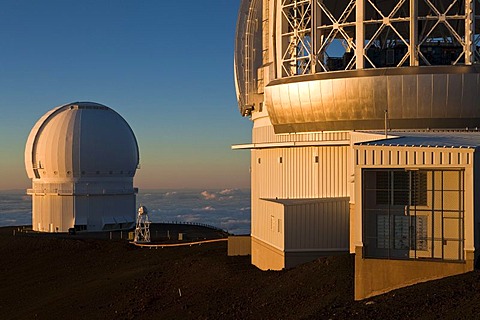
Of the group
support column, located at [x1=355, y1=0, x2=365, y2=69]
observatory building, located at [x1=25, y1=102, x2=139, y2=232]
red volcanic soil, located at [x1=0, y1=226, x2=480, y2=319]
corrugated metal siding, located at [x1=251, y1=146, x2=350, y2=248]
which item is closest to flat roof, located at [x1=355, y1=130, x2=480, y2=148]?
support column, located at [x1=355, y1=0, x2=365, y2=69]

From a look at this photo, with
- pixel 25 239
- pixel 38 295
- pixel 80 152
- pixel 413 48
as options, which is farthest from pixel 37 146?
pixel 413 48

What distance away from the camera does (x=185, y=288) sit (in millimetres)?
24547

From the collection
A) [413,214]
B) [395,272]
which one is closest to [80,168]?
[413,214]

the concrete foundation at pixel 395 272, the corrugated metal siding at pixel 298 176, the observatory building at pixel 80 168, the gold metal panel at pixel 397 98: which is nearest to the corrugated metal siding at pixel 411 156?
the concrete foundation at pixel 395 272

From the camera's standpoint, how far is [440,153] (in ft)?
55.3

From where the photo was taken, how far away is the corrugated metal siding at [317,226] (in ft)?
77.2

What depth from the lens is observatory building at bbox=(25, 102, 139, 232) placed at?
51.8 metres

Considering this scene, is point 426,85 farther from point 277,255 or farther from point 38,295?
point 38,295

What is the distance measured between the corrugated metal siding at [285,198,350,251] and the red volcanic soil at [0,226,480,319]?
1.28 m

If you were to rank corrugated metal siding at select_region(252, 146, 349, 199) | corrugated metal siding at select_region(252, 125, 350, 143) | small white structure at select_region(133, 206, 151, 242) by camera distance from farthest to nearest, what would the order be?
small white structure at select_region(133, 206, 151, 242) < corrugated metal siding at select_region(252, 146, 349, 199) < corrugated metal siding at select_region(252, 125, 350, 143)

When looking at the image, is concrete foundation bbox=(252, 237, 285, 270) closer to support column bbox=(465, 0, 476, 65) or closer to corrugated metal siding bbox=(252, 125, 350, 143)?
corrugated metal siding bbox=(252, 125, 350, 143)

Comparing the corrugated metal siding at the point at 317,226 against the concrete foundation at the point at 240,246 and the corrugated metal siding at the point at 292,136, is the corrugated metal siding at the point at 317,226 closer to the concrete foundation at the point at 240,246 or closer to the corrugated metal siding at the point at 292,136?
the corrugated metal siding at the point at 292,136

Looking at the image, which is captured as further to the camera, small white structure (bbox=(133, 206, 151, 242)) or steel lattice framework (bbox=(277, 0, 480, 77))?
small white structure (bbox=(133, 206, 151, 242))

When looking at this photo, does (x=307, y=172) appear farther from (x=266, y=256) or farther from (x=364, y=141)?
(x=364, y=141)
